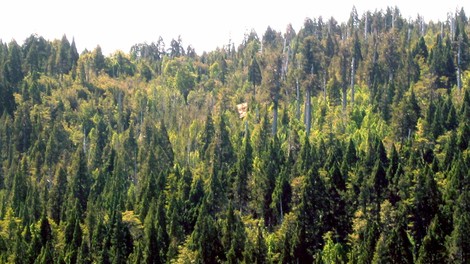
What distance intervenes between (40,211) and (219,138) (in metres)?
24.5

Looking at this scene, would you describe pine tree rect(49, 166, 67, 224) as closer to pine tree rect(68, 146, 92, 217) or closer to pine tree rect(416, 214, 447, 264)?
pine tree rect(68, 146, 92, 217)

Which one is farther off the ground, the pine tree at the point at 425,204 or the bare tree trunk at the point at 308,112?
the bare tree trunk at the point at 308,112

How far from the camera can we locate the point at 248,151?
284ft

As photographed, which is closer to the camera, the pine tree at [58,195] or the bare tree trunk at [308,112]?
the pine tree at [58,195]

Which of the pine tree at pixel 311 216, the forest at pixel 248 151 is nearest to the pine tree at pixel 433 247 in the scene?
the forest at pixel 248 151

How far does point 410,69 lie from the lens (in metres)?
98.3

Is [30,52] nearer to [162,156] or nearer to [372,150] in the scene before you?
[162,156]

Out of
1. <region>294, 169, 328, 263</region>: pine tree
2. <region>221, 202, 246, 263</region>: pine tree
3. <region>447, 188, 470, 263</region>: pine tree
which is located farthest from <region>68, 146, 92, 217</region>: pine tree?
<region>447, 188, 470, 263</region>: pine tree

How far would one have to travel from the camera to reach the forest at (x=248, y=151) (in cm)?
6581

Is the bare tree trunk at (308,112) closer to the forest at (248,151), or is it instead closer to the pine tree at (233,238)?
the forest at (248,151)

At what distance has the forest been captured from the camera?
6581 centimetres

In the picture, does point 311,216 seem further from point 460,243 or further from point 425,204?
point 460,243

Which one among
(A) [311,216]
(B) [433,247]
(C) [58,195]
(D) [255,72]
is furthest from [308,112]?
(B) [433,247]

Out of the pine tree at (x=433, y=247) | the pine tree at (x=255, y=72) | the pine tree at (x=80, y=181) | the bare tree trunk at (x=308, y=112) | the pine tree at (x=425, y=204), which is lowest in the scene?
the pine tree at (x=433, y=247)
